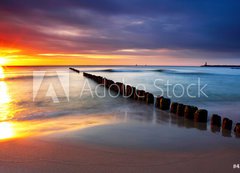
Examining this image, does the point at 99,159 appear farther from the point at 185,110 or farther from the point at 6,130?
the point at 185,110

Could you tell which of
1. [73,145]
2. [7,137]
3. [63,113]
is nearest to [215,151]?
[73,145]

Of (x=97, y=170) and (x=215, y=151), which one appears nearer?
(x=97, y=170)

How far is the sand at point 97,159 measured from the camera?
3.76 m

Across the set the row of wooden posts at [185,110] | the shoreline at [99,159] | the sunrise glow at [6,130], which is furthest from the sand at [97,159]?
the row of wooden posts at [185,110]

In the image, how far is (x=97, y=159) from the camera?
414 centimetres

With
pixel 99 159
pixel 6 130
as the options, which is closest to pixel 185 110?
pixel 99 159

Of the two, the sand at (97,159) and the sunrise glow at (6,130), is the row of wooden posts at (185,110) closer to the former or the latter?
the sand at (97,159)

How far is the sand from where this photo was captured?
148 inches

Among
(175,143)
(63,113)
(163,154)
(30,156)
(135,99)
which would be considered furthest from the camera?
(135,99)

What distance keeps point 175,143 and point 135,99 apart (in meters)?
7.40

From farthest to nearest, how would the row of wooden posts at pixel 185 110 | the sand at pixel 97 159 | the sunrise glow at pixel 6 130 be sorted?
1. the row of wooden posts at pixel 185 110
2. the sunrise glow at pixel 6 130
3. the sand at pixel 97 159

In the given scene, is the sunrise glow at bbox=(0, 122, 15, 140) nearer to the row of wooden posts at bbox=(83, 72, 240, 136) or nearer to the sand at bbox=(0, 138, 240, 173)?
the sand at bbox=(0, 138, 240, 173)

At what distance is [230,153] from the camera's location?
4.75m

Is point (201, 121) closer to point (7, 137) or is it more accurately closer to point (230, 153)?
point (230, 153)
